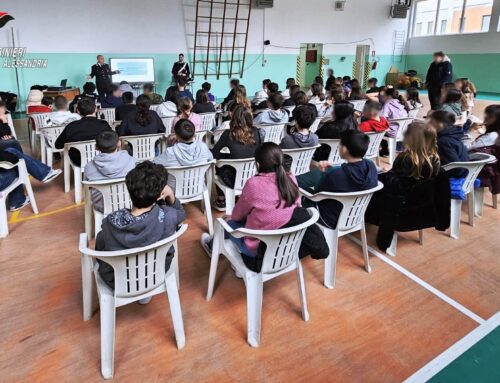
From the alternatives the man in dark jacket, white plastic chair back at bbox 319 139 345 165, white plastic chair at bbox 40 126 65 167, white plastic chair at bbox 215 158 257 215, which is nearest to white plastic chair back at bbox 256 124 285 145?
white plastic chair back at bbox 319 139 345 165

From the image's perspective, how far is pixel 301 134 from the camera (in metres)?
3.38

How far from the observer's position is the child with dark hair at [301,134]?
3287mm

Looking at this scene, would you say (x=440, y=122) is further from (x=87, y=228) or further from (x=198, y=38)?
(x=198, y=38)

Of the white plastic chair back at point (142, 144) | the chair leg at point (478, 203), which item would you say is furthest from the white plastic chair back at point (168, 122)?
the chair leg at point (478, 203)

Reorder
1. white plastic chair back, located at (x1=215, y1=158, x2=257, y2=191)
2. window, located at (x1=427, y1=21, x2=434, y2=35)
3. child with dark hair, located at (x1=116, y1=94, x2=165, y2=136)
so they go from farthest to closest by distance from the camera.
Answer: window, located at (x1=427, y1=21, x2=434, y2=35)
child with dark hair, located at (x1=116, y1=94, x2=165, y2=136)
white plastic chair back, located at (x1=215, y1=158, x2=257, y2=191)

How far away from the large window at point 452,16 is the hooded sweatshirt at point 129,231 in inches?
620

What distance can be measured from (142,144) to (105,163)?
1.20 m

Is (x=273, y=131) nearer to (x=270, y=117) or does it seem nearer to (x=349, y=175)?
(x=270, y=117)

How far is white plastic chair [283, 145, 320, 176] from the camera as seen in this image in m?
3.27

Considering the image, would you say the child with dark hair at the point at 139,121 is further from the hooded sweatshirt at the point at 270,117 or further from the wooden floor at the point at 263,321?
the wooden floor at the point at 263,321

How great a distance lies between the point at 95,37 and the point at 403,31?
12090 millimetres

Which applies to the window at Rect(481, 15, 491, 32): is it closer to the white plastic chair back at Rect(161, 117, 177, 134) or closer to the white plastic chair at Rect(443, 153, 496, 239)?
the white plastic chair at Rect(443, 153, 496, 239)

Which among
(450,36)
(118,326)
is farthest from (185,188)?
(450,36)

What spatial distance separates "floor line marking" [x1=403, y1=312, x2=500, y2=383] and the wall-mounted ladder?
10.0 metres
